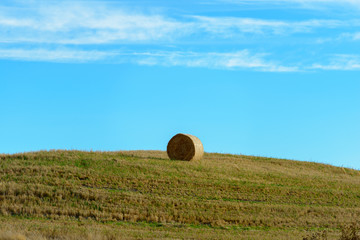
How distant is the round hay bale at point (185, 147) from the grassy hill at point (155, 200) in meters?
1.41

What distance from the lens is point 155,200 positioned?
20.1 meters

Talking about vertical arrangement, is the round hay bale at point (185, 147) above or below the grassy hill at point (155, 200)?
above

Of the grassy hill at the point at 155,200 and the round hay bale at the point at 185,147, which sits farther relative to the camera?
the round hay bale at the point at 185,147

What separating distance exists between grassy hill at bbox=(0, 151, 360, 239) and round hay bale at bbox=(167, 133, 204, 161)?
4.62 feet

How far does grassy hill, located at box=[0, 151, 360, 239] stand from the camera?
1616 cm

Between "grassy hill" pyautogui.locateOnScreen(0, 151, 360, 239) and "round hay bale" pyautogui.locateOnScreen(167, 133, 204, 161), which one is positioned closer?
"grassy hill" pyautogui.locateOnScreen(0, 151, 360, 239)

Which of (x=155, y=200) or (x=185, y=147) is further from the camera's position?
(x=185, y=147)

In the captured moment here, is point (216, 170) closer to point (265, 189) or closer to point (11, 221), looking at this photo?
point (265, 189)

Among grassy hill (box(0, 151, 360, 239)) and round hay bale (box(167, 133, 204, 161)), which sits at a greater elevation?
round hay bale (box(167, 133, 204, 161))

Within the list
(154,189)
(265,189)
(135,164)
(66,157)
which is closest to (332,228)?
(265,189)

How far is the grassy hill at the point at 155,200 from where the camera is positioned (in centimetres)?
1616

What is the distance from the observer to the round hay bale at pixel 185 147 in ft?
100

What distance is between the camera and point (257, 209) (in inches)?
795

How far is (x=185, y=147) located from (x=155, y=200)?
11033 millimetres
